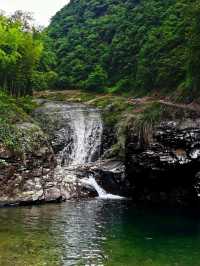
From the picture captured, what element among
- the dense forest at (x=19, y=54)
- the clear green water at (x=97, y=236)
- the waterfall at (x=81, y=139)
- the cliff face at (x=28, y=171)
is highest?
the dense forest at (x=19, y=54)

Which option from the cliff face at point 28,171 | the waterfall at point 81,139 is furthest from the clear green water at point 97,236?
the waterfall at point 81,139

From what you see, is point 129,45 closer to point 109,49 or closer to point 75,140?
point 109,49

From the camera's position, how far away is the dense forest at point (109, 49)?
48125 mm

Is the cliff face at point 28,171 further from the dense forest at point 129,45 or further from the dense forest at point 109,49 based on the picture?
the dense forest at point 129,45

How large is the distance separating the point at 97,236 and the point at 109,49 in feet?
184

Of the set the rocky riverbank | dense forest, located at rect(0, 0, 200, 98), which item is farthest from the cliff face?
dense forest, located at rect(0, 0, 200, 98)

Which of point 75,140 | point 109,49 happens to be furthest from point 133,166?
point 109,49

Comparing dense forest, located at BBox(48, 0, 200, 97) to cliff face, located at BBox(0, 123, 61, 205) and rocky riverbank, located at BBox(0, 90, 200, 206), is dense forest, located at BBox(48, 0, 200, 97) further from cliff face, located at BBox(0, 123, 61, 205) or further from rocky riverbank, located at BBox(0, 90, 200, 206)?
cliff face, located at BBox(0, 123, 61, 205)

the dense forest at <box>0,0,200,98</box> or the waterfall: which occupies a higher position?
the dense forest at <box>0,0,200,98</box>

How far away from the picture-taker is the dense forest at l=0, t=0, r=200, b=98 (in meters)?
48.1

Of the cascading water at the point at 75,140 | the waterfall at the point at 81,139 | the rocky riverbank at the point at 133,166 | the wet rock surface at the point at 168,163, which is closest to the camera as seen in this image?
the rocky riverbank at the point at 133,166

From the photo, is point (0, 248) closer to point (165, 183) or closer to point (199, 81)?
point (165, 183)

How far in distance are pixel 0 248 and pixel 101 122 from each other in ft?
90.9

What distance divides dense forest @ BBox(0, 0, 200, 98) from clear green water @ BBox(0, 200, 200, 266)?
53.4 ft
